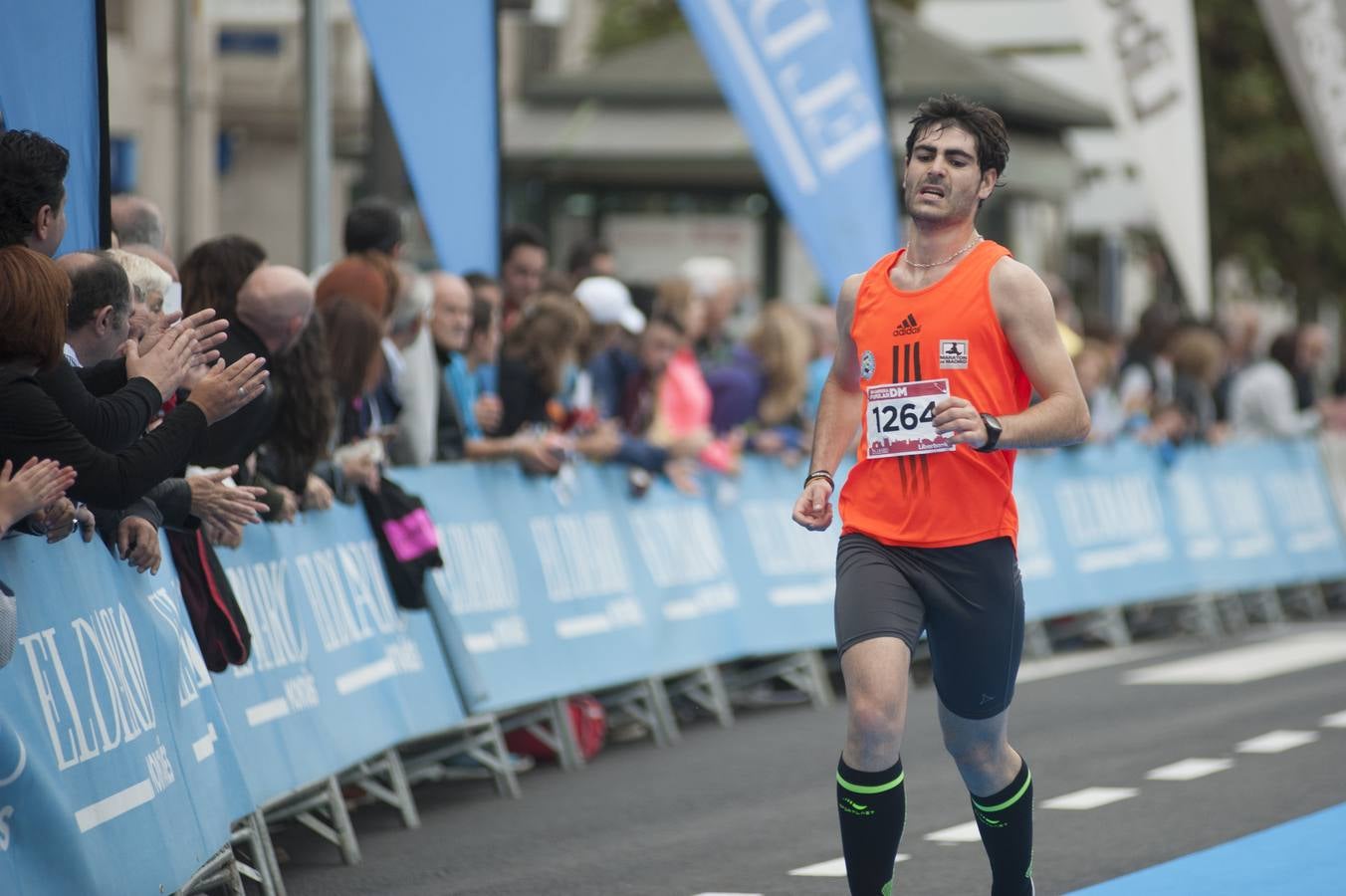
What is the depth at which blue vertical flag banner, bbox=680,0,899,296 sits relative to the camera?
45.1 feet

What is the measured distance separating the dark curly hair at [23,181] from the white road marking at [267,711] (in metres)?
2.08

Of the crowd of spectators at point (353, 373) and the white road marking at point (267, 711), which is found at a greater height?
the crowd of spectators at point (353, 373)

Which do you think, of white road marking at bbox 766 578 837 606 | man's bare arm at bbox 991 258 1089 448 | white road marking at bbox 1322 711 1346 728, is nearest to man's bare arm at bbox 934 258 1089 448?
man's bare arm at bbox 991 258 1089 448

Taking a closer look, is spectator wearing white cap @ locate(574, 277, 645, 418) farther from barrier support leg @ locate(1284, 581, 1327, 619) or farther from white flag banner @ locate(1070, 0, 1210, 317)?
barrier support leg @ locate(1284, 581, 1327, 619)

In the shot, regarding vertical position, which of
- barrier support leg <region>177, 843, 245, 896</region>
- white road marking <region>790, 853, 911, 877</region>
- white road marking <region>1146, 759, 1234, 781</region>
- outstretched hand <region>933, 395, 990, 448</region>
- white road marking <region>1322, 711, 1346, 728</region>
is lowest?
white road marking <region>1322, 711, 1346, 728</region>

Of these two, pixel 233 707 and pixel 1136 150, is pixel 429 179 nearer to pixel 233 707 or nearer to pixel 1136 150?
pixel 233 707

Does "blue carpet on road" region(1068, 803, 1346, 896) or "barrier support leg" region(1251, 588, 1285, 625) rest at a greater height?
"blue carpet on road" region(1068, 803, 1346, 896)

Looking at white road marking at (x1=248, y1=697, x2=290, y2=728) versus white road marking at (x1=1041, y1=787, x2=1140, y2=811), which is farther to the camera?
white road marking at (x1=1041, y1=787, x2=1140, y2=811)

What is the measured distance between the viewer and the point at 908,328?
6.14m

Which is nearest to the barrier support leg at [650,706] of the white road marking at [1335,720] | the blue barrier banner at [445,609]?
the blue barrier banner at [445,609]

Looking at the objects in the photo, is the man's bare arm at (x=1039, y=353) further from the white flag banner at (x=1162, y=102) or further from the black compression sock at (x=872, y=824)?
the white flag banner at (x=1162, y=102)

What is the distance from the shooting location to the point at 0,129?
7.17 meters

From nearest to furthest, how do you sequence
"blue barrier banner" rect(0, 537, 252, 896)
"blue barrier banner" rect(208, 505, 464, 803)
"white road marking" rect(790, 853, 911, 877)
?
"blue barrier banner" rect(0, 537, 252, 896), "white road marking" rect(790, 853, 911, 877), "blue barrier banner" rect(208, 505, 464, 803)

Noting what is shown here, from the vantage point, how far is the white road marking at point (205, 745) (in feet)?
22.4
